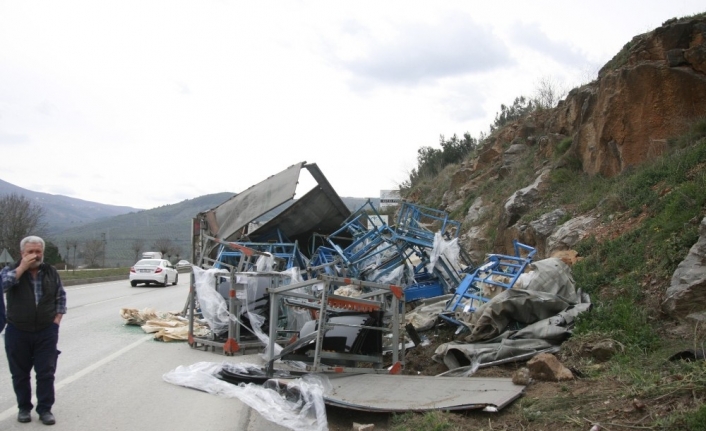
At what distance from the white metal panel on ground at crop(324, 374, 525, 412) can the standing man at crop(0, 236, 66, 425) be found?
8.69 ft

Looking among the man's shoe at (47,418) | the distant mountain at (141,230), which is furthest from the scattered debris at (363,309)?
the distant mountain at (141,230)

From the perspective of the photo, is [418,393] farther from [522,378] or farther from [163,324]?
[163,324]

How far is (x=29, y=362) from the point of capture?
5.35 metres

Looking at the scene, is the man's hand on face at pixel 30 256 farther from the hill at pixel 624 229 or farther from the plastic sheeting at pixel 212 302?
the plastic sheeting at pixel 212 302

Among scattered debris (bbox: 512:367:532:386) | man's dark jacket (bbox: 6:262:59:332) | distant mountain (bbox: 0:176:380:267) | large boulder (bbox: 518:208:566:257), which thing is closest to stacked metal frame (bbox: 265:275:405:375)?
scattered debris (bbox: 512:367:532:386)

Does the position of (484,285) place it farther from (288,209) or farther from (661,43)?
(661,43)

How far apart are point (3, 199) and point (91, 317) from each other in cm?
3844

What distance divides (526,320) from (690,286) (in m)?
1.95

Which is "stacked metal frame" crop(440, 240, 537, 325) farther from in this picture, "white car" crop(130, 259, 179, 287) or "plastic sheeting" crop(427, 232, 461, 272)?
"white car" crop(130, 259, 179, 287)

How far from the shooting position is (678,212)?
27.7 ft

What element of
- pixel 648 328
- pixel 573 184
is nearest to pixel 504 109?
pixel 573 184

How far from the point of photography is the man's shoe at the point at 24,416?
17.1 feet

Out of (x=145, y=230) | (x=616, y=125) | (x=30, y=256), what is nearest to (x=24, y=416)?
(x=30, y=256)

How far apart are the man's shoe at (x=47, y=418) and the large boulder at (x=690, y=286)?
6.66m
